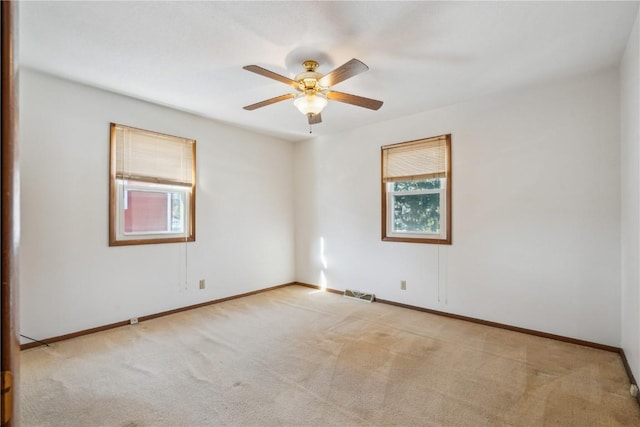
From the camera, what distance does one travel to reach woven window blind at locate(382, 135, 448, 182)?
3.77 m

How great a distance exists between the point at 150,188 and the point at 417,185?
10.9ft

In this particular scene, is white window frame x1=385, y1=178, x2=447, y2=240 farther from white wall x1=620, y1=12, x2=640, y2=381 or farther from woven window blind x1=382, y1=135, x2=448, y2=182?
white wall x1=620, y1=12, x2=640, y2=381

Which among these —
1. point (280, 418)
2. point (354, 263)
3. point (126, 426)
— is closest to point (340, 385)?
point (280, 418)

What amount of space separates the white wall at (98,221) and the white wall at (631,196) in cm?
417

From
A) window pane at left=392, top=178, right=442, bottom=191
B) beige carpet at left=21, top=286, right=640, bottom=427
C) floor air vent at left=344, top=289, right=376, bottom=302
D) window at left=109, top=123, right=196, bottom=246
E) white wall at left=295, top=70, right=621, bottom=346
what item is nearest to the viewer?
beige carpet at left=21, top=286, right=640, bottom=427

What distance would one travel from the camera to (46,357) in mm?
2629

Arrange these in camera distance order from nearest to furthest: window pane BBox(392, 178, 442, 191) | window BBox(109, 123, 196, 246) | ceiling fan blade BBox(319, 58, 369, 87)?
ceiling fan blade BBox(319, 58, 369, 87), window BBox(109, 123, 196, 246), window pane BBox(392, 178, 442, 191)

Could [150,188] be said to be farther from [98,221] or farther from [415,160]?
[415,160]

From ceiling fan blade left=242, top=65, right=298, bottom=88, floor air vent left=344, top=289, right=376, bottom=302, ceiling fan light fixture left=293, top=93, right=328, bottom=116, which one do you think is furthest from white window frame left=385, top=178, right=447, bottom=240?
ceiling fan blade left=242, top=65, right=298, bottom=88

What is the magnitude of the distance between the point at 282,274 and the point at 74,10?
4.13m

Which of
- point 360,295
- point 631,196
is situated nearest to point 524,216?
point 631,196

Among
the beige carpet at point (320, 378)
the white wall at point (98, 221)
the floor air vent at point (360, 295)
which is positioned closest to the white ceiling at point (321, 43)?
the white wall at point (98, 221)

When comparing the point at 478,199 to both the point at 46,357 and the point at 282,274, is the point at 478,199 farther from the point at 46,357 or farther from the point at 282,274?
the point at 46,357

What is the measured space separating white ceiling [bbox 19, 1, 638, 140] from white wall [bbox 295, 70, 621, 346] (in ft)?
1.17
